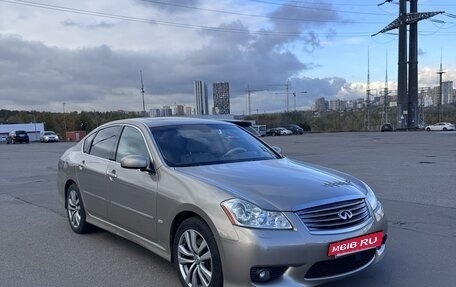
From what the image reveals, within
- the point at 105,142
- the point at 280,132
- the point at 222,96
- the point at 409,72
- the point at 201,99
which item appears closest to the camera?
the point at 105,142

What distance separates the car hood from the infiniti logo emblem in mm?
116

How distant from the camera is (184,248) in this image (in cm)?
420

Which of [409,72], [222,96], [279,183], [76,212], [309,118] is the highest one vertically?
[409,72]

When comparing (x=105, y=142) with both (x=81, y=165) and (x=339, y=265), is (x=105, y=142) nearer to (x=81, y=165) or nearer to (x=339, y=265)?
(x=81, y=165)

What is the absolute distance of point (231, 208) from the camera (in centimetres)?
375

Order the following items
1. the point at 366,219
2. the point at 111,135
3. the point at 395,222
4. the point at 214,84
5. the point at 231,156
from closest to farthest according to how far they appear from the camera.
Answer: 1. the point at 366,219
2. the point at 231,156
3. the point at 111,135
4. the point at 395,222
5. the point at 214,84

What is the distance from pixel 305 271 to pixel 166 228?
1.45 meters

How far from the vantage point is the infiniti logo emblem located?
151 inches

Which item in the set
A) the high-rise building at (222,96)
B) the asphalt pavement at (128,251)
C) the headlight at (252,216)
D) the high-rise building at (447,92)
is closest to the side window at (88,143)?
the asphalt pavement at (128,251)

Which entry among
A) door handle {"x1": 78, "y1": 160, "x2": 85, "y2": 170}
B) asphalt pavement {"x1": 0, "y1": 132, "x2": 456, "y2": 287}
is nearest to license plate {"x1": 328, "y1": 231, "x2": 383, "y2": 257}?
asphalt pavement {"x1": 0, "y1": 132, "x2": 456, "y2": 287}

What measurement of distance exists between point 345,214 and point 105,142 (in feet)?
11.4

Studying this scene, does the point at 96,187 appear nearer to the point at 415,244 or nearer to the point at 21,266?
the point at 21,266

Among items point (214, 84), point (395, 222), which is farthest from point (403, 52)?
point (395, 222)

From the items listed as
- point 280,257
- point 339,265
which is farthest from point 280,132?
point 280,257
